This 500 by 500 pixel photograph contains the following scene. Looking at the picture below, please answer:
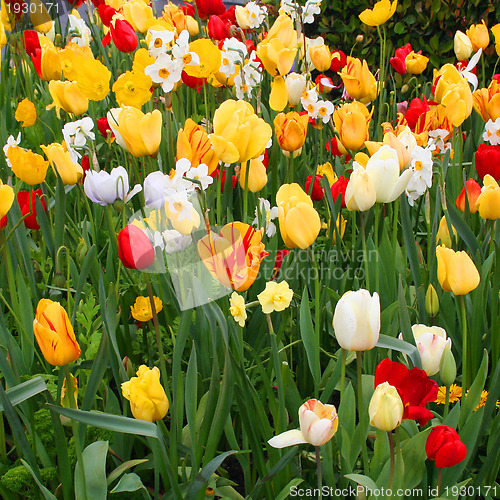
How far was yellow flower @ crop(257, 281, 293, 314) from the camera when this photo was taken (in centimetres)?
87

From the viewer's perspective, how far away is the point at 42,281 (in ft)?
4.53

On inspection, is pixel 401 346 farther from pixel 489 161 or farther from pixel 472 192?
pixel 489 161

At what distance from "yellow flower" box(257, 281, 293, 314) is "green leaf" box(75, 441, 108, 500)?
1.07 ft

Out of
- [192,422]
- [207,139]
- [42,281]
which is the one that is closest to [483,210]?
[207,139]

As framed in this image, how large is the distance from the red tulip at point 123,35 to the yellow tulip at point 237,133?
0.99m

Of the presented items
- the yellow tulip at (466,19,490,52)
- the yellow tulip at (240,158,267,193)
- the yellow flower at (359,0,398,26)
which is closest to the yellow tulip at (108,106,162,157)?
the yellow tulip at (240,158,267,193)

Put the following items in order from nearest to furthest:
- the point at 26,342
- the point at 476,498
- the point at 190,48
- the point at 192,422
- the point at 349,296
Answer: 1. the point at 349,296
2. the point at 192,422
3. the point at 476,498
4. the point at 26,342
5. the point at 190,48

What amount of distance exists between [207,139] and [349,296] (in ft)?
1.74

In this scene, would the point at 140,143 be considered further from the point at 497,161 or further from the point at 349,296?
the point at 497,161

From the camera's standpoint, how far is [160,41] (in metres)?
1.38

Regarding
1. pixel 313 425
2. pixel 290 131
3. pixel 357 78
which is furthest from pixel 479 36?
pixel 313 425

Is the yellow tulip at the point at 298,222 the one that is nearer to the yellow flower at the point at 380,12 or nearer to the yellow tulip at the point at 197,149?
the yellow tulip at the point at 197,149

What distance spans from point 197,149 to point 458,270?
54 centimetres

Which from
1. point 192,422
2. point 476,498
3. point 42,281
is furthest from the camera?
point 42,281
